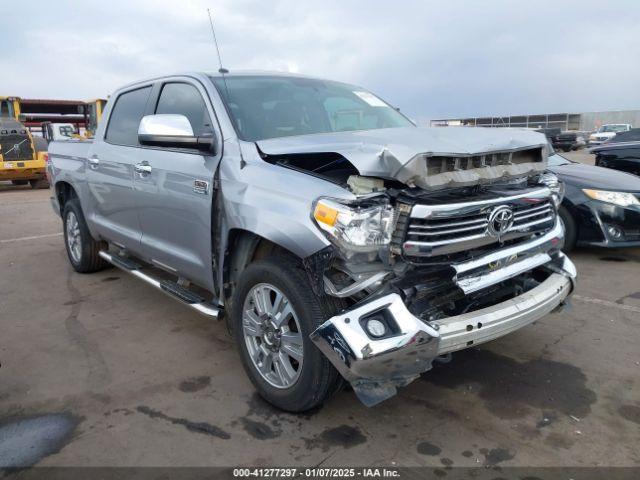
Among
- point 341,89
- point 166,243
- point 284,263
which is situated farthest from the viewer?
point 341,89

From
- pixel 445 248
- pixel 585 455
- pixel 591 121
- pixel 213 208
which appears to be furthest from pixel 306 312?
pixel 591 121

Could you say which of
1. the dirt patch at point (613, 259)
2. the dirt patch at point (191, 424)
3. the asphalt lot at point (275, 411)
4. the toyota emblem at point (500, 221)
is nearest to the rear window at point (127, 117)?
the asphalt lot at point (275, 411)

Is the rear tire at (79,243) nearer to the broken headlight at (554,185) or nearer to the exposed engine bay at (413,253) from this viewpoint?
the exposed engine bay at (413,253)

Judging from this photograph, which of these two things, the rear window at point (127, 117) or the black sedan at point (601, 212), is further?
the black sedan at point (601, 212)

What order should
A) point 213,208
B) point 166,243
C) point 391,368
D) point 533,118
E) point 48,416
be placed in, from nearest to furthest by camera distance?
point 391,368
point 48,416
point 213,208
point 166,243
point 533,118

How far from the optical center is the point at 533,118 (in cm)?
3272

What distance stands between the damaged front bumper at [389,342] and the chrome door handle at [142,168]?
2.13m

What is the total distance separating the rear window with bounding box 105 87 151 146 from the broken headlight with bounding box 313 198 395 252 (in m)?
2.47

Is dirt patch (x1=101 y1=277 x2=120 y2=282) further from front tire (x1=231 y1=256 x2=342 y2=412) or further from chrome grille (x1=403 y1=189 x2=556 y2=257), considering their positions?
chrome grille (x1=403 y1=189 x2=556 y2=257)

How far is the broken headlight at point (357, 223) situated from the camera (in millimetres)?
2475

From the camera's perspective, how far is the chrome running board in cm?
345

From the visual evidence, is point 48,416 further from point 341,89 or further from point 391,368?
point 341,89

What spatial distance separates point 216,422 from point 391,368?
1.10 m

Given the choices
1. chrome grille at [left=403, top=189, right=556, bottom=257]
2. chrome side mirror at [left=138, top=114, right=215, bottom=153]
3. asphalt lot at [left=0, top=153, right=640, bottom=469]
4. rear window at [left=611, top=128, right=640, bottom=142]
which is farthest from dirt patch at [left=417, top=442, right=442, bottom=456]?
rear window at [left=611, top=128, right=640, bottom=142]
